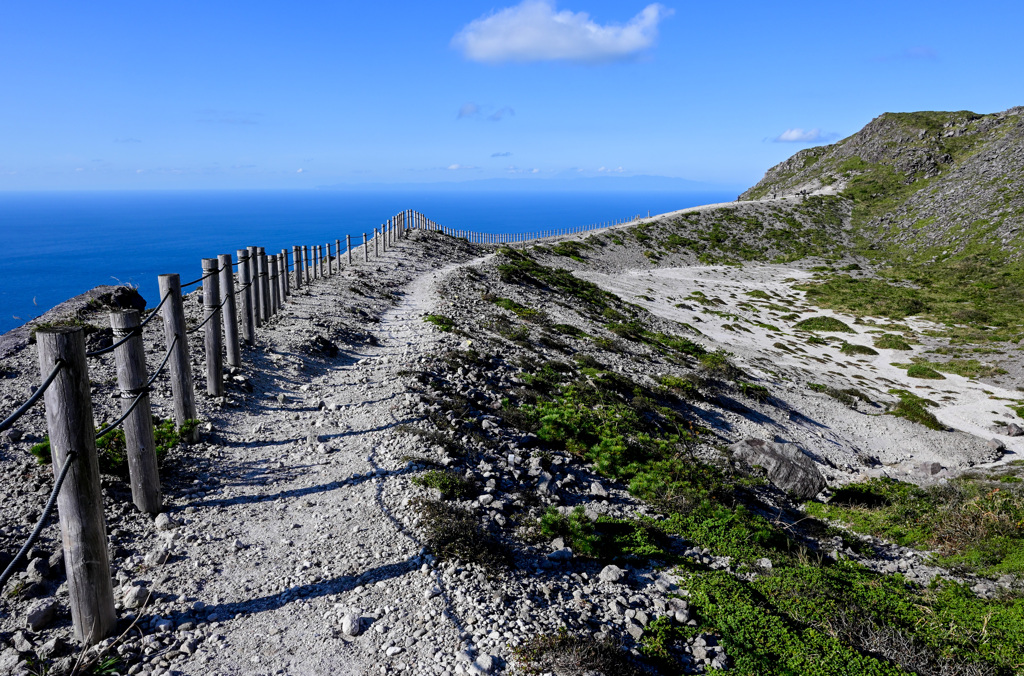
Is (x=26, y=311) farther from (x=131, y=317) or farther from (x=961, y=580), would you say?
(x=961, y=580)

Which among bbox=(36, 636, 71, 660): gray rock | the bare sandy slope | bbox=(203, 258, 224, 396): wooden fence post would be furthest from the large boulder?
bbox=(36, 636, 71, 660): gray rock

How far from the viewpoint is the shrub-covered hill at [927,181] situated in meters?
69.8

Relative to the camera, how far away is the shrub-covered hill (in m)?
69.8

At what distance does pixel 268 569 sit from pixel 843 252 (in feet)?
269

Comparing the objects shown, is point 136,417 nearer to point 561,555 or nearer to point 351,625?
point 351,625

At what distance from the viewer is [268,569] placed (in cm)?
582

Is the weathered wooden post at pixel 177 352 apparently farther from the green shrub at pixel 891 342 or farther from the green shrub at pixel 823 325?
the green shrub at pixel 823 325

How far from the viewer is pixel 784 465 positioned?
13.4 meters

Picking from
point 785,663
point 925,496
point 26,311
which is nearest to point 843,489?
point 925,496

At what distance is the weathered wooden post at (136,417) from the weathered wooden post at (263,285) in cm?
877

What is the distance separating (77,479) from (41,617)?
4.37 ft

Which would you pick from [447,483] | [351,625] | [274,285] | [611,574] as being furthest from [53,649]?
[274,285]

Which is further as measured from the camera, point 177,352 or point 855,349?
point 855,349

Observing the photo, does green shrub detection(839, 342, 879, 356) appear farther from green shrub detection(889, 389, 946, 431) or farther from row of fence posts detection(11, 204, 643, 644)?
row of fence posts detection(11, 204, 643, 644)
